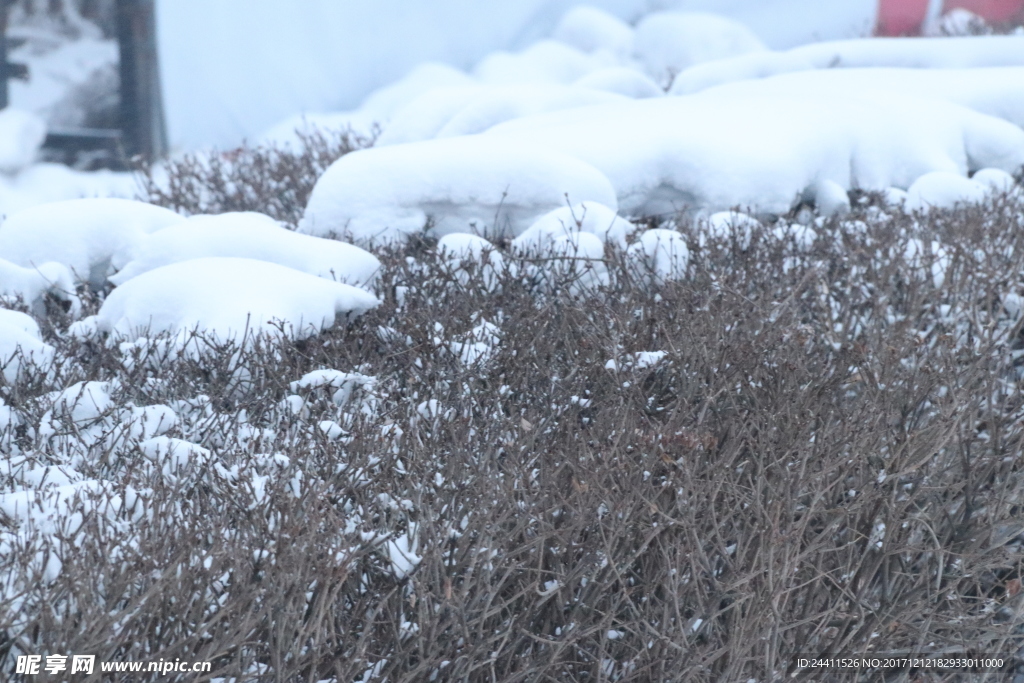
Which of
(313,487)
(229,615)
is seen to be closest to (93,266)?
(313,487)

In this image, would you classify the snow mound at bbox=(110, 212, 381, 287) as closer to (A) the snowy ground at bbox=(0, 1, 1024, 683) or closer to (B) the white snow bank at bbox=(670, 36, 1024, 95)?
(A) the snowy ground at bbox=(0, 1, 1024, 683)

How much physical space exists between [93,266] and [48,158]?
24.9ft

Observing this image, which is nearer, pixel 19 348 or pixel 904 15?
pixel 19 348

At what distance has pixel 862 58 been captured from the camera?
11992 millimetres

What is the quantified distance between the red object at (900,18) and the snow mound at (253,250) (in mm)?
13285

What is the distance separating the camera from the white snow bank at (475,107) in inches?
366

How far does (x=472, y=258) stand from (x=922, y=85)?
706cm

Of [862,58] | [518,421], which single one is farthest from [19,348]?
[862,58]

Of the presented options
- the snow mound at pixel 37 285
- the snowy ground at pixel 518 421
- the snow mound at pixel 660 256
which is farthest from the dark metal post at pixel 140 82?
the snow mound at pixel 660 256

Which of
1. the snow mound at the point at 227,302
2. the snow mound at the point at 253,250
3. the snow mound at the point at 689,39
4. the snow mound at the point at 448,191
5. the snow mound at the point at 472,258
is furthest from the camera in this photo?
the snow mound at the point at 689,39

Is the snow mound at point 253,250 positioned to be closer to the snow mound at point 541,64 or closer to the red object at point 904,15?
the snow mound at point 541,64

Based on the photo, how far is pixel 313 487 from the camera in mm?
2779

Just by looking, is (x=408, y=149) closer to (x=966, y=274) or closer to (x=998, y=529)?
(x=966, y=274)

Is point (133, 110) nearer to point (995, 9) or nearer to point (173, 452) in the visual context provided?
point (173, 452)
